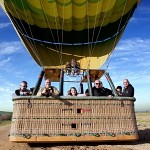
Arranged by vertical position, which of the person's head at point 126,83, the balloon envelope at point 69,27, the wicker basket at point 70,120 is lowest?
the wicker basket at point 70,120

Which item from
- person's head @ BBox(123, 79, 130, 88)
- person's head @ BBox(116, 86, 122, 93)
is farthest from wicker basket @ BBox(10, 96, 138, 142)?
person's head @ BBox(116, 86, 122, 93)

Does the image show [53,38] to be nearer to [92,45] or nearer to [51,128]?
[92,45]

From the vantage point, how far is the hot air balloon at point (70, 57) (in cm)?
641

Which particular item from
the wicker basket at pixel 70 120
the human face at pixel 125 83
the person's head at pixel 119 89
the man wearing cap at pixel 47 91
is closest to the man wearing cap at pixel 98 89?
the wicker basket at pixel 70 120

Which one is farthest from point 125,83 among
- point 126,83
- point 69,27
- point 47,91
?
point 69,27

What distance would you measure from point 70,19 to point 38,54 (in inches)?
61.1

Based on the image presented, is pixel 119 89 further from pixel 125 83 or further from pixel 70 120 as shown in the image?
pixel 70 120

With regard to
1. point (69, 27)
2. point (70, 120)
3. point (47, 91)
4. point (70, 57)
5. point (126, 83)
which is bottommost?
point (70, 120)

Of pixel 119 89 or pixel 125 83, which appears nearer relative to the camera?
pixel 125 83

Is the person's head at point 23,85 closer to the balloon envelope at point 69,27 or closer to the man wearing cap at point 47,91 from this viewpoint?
the man wearing cap at point 47,91

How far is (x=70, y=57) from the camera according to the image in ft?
35.6

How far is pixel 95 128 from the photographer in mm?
6496

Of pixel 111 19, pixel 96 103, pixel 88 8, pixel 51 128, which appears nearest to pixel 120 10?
pixel 111 19

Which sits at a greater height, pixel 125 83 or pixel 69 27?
pixel 69 27
